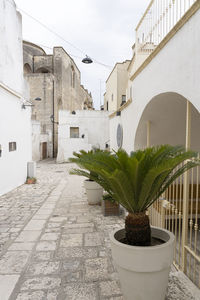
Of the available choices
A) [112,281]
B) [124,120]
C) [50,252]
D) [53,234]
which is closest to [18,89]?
[124,120]

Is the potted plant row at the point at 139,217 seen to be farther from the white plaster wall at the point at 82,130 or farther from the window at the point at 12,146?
the white plaster wall at the point at 82,130

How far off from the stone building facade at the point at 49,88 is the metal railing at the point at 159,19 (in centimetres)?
1746

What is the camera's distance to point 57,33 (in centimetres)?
992

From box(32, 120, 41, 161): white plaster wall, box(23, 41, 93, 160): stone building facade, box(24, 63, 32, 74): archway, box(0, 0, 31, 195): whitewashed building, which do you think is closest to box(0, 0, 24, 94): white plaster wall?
box(0, 0, 31, 195): whitewashed building

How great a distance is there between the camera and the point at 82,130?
20.2 metres

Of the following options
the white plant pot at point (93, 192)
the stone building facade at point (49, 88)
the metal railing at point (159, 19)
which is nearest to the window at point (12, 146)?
the white plant pot at point (93, 192)

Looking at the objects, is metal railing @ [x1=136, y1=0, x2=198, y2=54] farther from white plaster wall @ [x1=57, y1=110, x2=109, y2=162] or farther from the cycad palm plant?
white plaster wall @ [x1=57, y1=110, x2=109, y2=162]

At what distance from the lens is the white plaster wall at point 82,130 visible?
1834 cm

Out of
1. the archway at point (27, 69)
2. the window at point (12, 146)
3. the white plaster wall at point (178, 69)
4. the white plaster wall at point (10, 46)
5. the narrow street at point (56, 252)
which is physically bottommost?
the narrow street at point (56, 252)

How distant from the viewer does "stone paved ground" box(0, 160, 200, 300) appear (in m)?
2.46

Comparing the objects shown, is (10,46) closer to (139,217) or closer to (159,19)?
(159,19)

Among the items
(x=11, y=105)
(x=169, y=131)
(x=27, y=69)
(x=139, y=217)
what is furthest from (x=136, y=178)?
(x=27, y=69)

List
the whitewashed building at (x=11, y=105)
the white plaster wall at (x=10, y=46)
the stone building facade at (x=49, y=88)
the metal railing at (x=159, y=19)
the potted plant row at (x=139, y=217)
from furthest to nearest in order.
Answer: the stone building facade at (x=49, y=88), the white plaster wall at (x=10, y=46), the whitewashed building at (x=11, y=105), the metal railing at (x=159, y=19), the potted plant row at (x=139, y=217)

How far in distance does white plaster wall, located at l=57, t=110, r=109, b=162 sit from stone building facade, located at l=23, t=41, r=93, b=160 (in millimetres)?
3340
